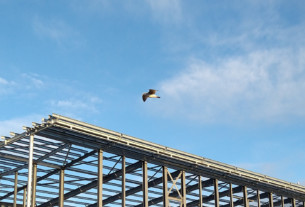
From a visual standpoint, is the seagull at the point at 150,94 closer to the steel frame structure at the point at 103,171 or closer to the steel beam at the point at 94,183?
the steel frame structure at the point at 103,171

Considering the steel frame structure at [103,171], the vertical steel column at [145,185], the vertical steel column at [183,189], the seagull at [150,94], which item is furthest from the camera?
the vertical steel column at [183,189]

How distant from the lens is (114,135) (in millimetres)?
39000

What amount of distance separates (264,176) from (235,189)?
13.6 feet

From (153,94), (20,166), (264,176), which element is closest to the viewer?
(153,94)

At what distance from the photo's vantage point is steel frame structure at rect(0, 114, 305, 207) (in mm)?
38156

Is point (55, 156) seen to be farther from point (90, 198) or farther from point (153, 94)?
point (90, 198)

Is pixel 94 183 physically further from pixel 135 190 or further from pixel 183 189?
pixel 183 189

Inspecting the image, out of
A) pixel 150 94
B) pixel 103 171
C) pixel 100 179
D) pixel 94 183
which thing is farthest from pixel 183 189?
pixel 150 94

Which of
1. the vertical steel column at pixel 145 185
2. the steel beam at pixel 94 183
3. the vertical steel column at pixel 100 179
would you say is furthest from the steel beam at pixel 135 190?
the vertical steel column at pixel 100 179

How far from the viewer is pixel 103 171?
150 feet

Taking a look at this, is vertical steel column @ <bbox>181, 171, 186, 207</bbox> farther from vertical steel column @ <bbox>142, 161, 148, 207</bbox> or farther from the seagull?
the seagull

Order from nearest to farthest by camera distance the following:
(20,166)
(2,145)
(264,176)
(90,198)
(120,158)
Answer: (2,145), (120,158), (20,166), (264,176), (90,198)

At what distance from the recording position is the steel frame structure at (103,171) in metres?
38.2

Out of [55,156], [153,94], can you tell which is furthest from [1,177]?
[153,94]
